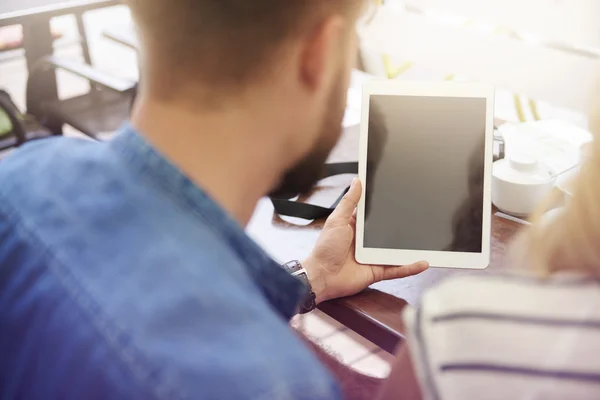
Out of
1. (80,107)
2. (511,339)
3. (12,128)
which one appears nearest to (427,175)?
(511,339)

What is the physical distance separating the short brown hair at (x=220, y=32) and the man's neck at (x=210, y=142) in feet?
0.09

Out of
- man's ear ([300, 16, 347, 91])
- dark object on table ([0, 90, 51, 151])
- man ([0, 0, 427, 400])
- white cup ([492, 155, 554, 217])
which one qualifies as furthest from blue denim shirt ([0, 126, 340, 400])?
dark object on table ([0, 90, 51, 151])

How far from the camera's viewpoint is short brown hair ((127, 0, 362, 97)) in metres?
0.49

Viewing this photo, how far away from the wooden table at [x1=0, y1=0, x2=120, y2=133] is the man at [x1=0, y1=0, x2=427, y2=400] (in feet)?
4.00

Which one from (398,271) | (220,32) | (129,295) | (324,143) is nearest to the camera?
(129,295)

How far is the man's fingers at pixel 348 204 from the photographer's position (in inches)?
30.3

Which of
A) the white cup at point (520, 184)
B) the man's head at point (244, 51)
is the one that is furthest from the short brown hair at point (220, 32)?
the white cup at point (520, 184)

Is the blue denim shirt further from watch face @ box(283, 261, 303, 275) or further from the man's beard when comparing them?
watch face @ box(283, 261, 303, 275)

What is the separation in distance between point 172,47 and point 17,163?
0.52 ft

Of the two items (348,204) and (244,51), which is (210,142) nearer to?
(244,51)

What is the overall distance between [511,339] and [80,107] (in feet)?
5.50

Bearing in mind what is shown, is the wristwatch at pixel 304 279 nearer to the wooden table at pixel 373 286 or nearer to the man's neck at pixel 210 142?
the wooden table at pixel 373 286

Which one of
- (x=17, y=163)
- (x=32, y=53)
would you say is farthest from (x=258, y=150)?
(x=32, y=53)

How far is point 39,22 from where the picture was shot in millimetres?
1858
